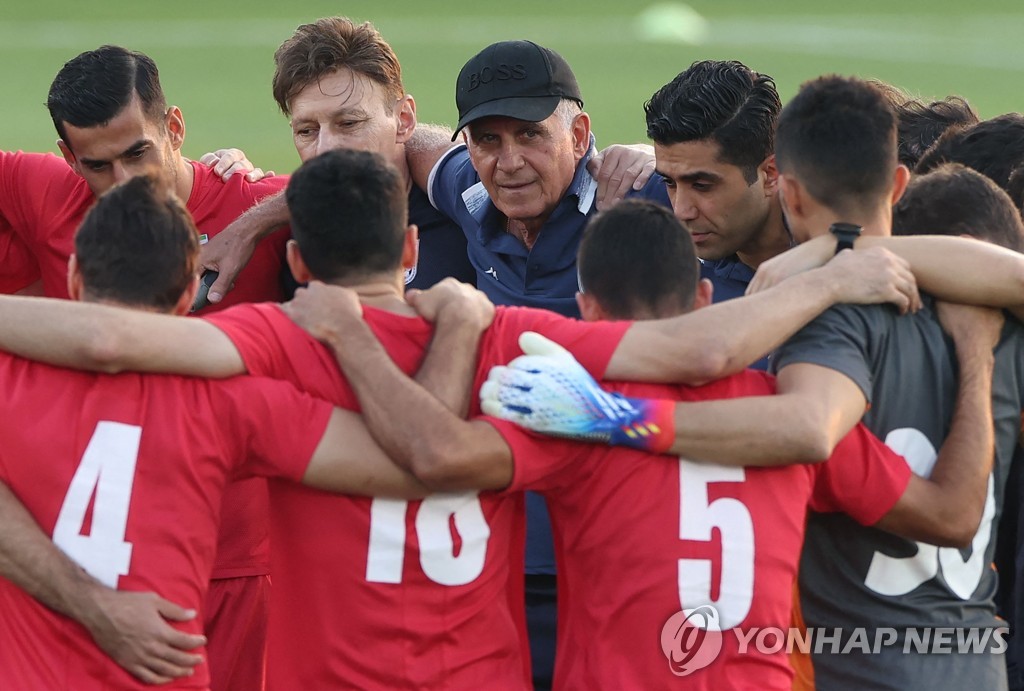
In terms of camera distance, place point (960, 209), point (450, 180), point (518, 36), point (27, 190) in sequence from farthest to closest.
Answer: point (518, 36), point (450, 180), point (27, 190), point (960, 209)

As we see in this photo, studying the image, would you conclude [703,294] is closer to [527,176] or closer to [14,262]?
[527,176]

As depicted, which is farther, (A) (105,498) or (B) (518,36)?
(B) (518,36)

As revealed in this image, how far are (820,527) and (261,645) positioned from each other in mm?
2038

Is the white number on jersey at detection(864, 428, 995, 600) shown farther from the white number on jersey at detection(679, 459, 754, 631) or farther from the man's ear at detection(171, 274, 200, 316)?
the man's ear at detection(171, 274, 200, 316)

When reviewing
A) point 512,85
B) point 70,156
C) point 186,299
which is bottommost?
point 186,299

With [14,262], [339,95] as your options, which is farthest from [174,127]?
[14,262]

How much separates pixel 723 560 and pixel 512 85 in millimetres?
2447

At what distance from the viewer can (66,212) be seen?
5.40 meters

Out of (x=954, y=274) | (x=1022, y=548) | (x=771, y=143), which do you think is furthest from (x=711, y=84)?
(x=1022, y=548)

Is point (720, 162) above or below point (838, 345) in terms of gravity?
above

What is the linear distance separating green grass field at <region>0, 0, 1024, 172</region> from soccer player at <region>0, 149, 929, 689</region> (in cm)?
1511

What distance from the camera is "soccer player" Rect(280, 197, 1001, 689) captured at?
12.1 feet

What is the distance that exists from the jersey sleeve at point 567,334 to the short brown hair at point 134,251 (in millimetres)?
866

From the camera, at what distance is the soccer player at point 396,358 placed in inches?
146
